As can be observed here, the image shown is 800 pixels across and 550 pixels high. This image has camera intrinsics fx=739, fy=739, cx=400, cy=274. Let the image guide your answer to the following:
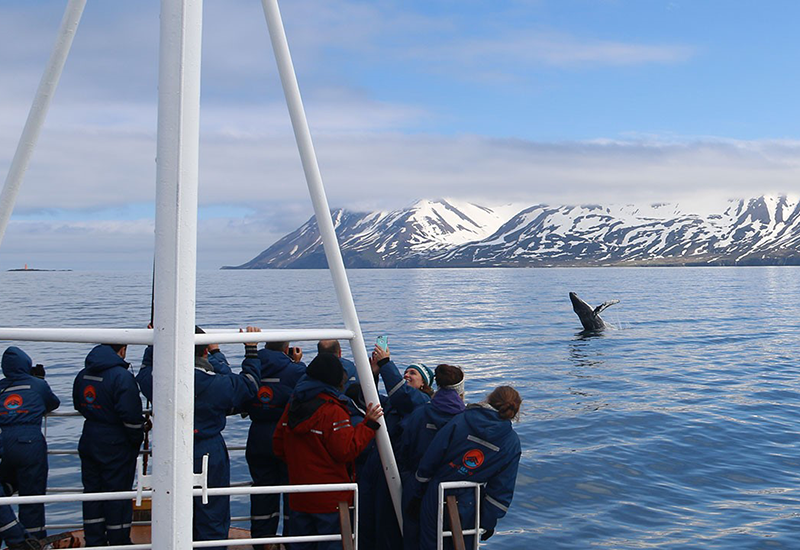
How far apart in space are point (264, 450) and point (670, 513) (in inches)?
334

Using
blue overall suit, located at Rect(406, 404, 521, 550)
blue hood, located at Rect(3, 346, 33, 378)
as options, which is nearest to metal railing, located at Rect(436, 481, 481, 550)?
blue overall suit, located at Rect(406, 404, 521, 550)

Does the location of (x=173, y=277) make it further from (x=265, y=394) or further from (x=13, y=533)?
(x=13, y=533)

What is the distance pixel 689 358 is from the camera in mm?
35125

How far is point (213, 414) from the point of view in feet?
21.5

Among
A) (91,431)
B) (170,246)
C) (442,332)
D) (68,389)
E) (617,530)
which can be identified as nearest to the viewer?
(170,246)

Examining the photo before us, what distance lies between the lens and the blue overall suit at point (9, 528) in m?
7.35

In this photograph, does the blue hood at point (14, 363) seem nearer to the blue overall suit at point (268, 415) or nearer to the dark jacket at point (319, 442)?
the blue overall suit at point (268, 415)

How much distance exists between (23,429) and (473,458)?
15.7ft

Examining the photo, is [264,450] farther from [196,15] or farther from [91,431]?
[196,15]

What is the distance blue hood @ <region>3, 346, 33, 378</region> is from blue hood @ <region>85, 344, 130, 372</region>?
40.5 inches

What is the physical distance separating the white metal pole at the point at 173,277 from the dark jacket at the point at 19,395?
398 centimetres

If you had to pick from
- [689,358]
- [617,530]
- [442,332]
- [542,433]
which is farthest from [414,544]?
[442,332]

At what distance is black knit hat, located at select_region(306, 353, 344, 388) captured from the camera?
6.14 m

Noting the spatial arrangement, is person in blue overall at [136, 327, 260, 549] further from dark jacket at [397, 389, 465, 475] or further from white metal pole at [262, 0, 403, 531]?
dark jacket at [397, 389, 465, 475]
